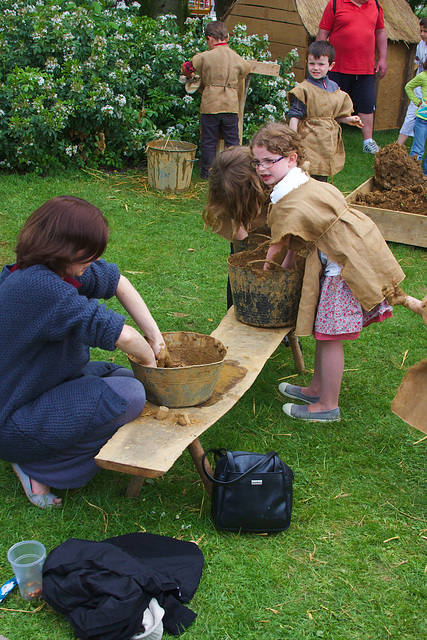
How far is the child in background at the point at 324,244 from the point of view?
10.8ft

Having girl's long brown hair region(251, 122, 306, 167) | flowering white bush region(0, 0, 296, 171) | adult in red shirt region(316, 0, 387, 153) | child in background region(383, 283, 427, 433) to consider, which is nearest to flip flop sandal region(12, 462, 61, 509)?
child in background region(383, 283, 427, 433)

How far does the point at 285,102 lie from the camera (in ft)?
31.2

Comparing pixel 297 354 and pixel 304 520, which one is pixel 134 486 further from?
pixel 297 354

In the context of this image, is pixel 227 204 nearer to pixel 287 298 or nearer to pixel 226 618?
pixel 287 298

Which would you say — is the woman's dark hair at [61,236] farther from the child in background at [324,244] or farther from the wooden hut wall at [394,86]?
the wooden hut wall at [394,86]

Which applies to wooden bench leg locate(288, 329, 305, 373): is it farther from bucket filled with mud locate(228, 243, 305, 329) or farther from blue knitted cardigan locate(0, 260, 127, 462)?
blue knitted cardigan locate(0, 260, 127, 462)

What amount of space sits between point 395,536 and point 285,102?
7.93 m

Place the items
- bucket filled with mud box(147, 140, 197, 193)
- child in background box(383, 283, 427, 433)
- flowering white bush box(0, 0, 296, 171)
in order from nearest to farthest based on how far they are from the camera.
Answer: child in background box(383, 283, 427, 433) < flowering white bush box(0, 0, 296, 171) < bucket filled with mud box(147, 140, 197, 193)

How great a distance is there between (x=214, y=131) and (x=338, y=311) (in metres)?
5.40

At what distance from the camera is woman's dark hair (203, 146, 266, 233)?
363 centimetres

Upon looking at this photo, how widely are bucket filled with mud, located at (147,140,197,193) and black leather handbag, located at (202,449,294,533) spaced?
546 cm

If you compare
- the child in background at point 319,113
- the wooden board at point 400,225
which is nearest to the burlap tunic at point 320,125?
the child in background at point 319,113

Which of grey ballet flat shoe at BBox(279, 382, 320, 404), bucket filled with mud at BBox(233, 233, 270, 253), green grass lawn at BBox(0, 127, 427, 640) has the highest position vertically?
bucket filled with mud at BBox(233, 233, 270, 253)

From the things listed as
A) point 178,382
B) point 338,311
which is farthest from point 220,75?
point 178,382
